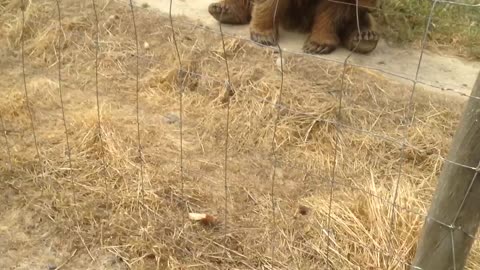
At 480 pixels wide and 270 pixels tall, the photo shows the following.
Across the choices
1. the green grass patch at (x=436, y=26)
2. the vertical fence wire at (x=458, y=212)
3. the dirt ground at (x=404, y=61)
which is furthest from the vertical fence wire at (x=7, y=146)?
the green grass patch at (x=436, y=26)

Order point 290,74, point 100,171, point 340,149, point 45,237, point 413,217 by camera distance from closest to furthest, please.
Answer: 1. point 413,217
2. point 45,237
3. point 100,171
4. point 340,149
5. point 290,74

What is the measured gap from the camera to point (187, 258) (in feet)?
8.77

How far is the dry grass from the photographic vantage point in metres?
2.72

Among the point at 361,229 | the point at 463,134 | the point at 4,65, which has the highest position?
the point at 463,134

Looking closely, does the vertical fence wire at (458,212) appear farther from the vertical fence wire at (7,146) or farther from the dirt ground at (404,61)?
the dirt ground at (404,61)

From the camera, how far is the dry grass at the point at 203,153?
2.72 metres

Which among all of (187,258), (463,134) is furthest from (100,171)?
(463,134)

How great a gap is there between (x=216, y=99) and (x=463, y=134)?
7.17 feet

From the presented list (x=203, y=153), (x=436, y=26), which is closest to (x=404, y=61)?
(x=436, y=26)

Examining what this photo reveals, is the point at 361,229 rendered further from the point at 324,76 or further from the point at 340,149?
the point at 324,76

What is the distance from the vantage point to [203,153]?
11.3 ft

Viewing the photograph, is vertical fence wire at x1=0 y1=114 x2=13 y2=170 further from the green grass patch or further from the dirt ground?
the green grass patch

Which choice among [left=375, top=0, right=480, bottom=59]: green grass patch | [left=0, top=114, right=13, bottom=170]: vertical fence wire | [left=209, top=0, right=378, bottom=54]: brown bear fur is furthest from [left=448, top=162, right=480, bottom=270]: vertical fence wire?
[left=375, top=0, right=480, bottom=59]: green grass patch

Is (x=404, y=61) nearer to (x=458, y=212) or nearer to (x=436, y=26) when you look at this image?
Result: (x=436, y=26)
